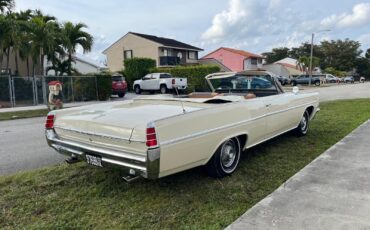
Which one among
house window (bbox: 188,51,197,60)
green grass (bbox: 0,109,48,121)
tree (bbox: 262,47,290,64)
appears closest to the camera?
green grass (bbox: 0,109,48,121)

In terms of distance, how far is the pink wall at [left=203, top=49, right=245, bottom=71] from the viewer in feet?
181

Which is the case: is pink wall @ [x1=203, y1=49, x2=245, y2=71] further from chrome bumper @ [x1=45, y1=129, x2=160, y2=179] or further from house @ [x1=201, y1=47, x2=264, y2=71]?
chrome bumper @ [x1=45, y1=129, x2=160, y2=179]

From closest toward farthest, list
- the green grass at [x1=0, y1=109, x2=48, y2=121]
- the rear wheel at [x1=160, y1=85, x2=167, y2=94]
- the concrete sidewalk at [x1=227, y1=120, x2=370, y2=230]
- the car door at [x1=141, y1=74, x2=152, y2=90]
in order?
the concrete sidewalk at [x1=227, y1=120, x2=370, y2=230], the green grass at [x1=0, y1=109, x2=48, y2=121], the rear wheel at [x1=160, y1=85, x2=167, y2=94], the car door at [x1=141, y1=74, x2=152, y2=90]

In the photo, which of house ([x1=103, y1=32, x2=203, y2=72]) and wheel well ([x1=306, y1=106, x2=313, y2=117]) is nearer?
wheel well ([x1=306, y1=106, x2=313, y2=117])

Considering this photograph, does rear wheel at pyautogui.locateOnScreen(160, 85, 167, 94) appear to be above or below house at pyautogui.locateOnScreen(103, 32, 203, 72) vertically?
below

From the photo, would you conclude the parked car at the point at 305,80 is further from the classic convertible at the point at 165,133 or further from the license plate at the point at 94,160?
the license plate at the point at 94,160

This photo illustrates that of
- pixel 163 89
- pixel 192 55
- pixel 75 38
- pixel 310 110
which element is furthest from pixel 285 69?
pixel 310 110

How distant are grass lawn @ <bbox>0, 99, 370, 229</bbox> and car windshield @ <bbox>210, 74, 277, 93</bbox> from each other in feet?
5.34

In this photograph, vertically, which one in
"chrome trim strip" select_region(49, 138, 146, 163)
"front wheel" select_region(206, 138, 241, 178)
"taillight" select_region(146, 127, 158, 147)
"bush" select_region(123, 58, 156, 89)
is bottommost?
"front wheel" select_region(206, 138, 241, 178)

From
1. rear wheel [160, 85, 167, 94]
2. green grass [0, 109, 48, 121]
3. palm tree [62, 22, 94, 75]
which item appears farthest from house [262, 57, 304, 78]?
green grass [0, 109, 48, 121]

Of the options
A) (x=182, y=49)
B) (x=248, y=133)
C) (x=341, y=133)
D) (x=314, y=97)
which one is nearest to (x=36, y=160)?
(x=248, y=133)

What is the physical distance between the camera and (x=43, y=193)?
414 centimetres

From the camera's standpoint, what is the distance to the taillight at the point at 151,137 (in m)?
3.39

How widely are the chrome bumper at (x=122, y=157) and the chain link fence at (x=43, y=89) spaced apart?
49.3 ft
